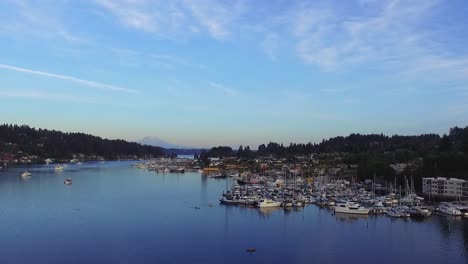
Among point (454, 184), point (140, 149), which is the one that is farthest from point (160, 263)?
point (140, 149)

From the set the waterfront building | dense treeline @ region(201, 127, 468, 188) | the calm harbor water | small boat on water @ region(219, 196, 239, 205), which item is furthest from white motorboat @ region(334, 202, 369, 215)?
dense treeline @ region(201, 127, 468, 188)

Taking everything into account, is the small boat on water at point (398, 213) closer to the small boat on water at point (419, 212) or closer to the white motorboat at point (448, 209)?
the small boat on water at point (419, 212)

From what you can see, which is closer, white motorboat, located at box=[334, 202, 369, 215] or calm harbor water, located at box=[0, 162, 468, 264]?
calm harbor water, located at box=[0, 162, 468, 264]

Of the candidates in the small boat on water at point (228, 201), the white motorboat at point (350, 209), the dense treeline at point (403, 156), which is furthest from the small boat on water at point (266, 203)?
the dense treeline at point (403, 156)

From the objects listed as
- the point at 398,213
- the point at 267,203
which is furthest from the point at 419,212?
the point at 267,203

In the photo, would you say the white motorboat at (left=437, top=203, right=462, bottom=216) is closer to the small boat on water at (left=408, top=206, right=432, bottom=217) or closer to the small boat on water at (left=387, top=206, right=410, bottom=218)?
the small boat on water at (left=408, top=206, right=432, bottom=217)

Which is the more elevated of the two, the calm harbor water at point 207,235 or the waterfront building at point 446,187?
the waterfront building at point 446,187

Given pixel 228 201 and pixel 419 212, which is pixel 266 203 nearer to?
pixel 228 201
